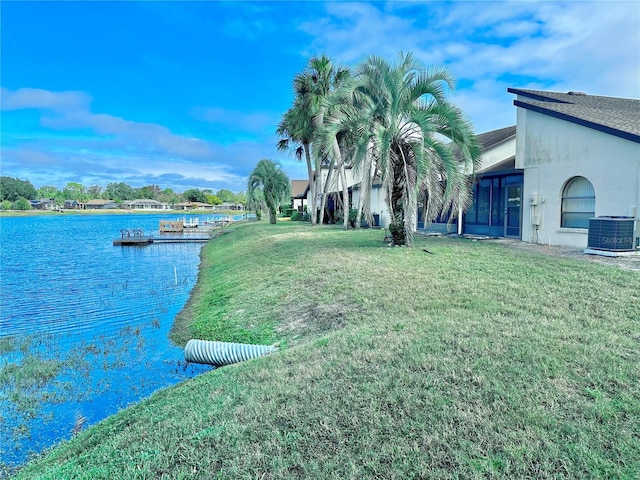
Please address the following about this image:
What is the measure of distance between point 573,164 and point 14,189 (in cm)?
15147

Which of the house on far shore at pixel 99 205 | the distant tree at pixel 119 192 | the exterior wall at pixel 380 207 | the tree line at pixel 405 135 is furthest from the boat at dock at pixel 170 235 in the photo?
the distant tree at pixel 119 192

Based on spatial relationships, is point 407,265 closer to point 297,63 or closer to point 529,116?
point 529,116

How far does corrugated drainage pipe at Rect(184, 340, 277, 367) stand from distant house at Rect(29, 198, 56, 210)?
506 ft

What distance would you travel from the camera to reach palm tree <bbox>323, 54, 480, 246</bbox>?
12062 mm

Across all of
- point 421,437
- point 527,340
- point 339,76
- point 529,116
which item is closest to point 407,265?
point 527,340

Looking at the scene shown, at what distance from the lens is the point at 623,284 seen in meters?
7.29

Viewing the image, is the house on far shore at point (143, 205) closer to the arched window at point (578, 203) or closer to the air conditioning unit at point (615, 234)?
the arched window at point (578, 203)

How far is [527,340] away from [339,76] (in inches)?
916

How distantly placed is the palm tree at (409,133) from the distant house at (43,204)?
151789mm

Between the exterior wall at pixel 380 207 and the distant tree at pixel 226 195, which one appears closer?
the exterior wall at pixel 380 207

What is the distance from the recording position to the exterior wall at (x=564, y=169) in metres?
11.2

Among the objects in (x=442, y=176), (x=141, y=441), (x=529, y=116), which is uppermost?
(x=529, y=116)

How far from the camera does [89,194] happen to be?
534ft

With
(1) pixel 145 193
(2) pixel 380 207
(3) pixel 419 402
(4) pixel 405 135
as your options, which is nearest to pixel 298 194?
(2) pixel 380 207
